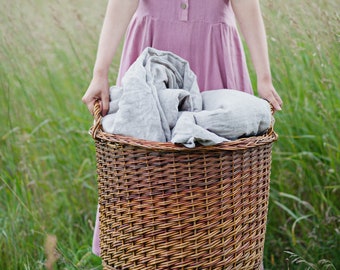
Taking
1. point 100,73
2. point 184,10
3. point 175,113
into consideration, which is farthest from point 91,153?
point 175,113

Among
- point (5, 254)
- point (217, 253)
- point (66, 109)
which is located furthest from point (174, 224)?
point (66, 109)

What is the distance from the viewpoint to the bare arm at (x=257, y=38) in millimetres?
2342

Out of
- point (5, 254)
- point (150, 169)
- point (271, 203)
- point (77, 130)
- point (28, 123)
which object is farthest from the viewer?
point (28, 123)

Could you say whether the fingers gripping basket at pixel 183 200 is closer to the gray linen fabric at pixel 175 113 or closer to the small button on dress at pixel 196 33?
the gray linen fabric at pixel 175 113

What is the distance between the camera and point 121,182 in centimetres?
210

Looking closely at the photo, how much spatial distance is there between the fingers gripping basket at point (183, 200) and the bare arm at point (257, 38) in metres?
0.26

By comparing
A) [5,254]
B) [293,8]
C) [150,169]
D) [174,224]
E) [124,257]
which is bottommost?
[5,254]

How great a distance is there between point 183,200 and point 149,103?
30cm

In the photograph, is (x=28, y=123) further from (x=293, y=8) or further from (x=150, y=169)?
(x=150, y=169)

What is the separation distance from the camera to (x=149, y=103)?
2.01m

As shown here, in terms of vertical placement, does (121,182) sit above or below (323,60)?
below

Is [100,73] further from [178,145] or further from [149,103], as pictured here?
[178,145]

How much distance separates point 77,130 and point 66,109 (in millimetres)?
289

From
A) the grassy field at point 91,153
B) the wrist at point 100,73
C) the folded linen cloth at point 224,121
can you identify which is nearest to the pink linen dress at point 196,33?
the wrist at point 100,73
